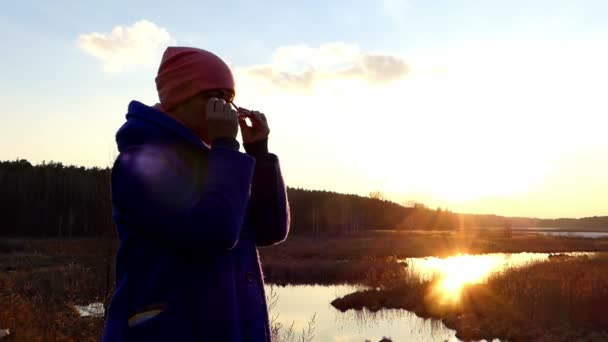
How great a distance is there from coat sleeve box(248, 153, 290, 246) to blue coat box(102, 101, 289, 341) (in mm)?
249

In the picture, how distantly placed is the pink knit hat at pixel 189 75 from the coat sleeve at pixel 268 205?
33cm

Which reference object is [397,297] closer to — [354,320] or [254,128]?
[354,320]

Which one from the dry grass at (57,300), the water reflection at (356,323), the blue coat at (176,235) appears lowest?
the water reflection at (356,323)

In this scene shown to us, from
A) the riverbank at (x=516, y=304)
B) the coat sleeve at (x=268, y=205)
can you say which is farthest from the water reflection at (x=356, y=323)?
the coat sleeve at (x=268, y=205)

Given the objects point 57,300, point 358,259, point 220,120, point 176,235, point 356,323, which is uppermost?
point 220,120

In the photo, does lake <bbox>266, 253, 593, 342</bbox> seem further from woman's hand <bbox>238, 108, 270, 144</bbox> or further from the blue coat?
the blue coat

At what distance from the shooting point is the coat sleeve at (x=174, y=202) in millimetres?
1398

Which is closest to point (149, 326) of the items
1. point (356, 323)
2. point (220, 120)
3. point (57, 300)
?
point (220, 120)

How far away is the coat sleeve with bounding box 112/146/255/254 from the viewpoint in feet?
4.59

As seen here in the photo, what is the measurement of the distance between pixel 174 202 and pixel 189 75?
41 cm

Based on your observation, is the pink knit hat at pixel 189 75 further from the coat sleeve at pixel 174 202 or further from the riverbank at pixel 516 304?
the riverbank at pixel 516 304

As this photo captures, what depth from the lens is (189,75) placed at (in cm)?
163

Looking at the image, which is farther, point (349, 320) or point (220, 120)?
point (349, 320)

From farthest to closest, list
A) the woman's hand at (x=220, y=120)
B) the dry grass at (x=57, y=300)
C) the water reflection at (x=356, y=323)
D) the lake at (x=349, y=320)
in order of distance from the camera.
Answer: the water reflection at (x=356, y=323) < the lake at (x=349, y=320) < the dry grass at (x=57, y=300) < the woman's hand at (x=220, y=120)
